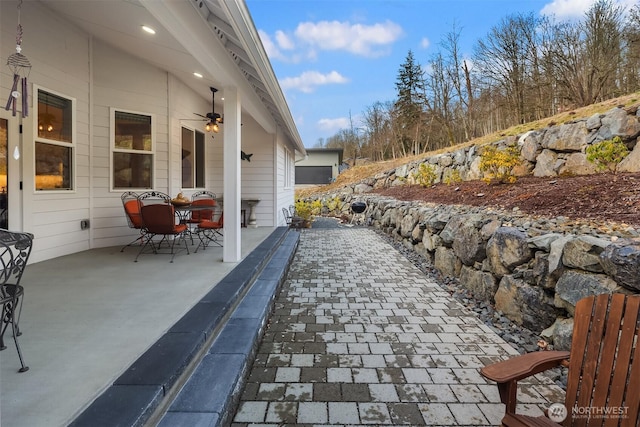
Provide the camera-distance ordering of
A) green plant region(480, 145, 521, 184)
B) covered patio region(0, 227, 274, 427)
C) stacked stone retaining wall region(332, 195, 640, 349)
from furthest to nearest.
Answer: green plant region(480, 145, 521, 184) → stacked stone retaining wall region(332, 195, 640, 349) → covered patio region(0, 227, 274, 427)

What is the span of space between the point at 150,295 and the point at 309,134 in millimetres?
39548

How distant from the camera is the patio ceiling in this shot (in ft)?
9.40

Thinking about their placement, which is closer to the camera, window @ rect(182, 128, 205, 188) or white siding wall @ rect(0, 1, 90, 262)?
white siding wall @ rect(0, 1, 90, 262)

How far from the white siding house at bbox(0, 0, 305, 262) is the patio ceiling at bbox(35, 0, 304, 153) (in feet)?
0.05

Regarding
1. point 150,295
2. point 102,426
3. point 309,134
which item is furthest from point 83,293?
point 309,134

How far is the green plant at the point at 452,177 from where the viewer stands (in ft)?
31.1

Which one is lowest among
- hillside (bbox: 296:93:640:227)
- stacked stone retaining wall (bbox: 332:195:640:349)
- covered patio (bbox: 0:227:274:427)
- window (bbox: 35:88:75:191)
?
covered patio (bbox: 0:227:274:427)

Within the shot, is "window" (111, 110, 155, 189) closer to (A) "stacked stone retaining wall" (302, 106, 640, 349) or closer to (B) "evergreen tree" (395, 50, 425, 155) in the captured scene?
(A) "stacked stone retaining wall" (302, 106, 640, 349)

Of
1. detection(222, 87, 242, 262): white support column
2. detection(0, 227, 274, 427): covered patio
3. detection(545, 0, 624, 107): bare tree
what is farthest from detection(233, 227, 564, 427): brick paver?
detection(545, 0, 624, 107): bare tree

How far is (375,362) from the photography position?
262cm

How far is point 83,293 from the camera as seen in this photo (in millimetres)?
Answer: 3184

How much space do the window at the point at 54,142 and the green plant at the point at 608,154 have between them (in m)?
7.43

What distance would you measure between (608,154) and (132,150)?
7167 millimetres

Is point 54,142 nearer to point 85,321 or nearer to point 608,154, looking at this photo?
point 85,321
